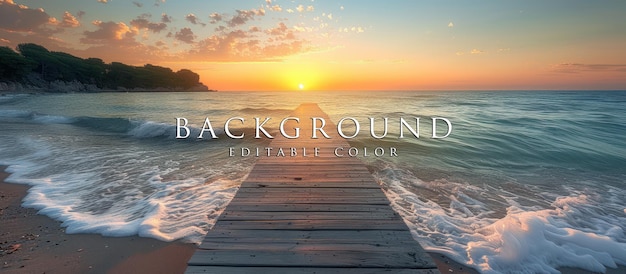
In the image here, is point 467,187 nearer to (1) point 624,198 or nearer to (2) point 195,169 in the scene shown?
(1) point 624,198

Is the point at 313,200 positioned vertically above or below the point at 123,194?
above

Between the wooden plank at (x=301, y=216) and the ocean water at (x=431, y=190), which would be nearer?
the wooden plank at (x=301, y=216)

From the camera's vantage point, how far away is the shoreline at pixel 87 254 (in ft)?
11.5

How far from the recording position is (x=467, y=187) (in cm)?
698

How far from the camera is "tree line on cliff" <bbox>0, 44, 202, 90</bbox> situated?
60.3 m

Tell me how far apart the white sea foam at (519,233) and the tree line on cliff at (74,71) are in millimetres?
84468

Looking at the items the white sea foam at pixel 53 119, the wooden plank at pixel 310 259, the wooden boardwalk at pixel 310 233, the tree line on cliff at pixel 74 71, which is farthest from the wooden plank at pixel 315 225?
the tree line on cliff at pixel 74 71

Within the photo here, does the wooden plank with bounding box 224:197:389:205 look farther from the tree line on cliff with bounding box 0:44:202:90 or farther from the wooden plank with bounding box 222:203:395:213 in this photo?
the tree line on cliff with bounding box 0:44:202:90

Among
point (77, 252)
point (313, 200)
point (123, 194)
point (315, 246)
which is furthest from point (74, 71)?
point (315, 246)

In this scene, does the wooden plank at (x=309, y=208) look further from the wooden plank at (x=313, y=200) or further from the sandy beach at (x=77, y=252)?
the sandy beach at (x=77, y=252)

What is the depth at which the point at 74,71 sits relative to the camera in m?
83.9

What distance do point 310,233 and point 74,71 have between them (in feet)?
364

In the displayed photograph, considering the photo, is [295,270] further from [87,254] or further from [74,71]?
[74,71]

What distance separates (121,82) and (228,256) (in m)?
126
